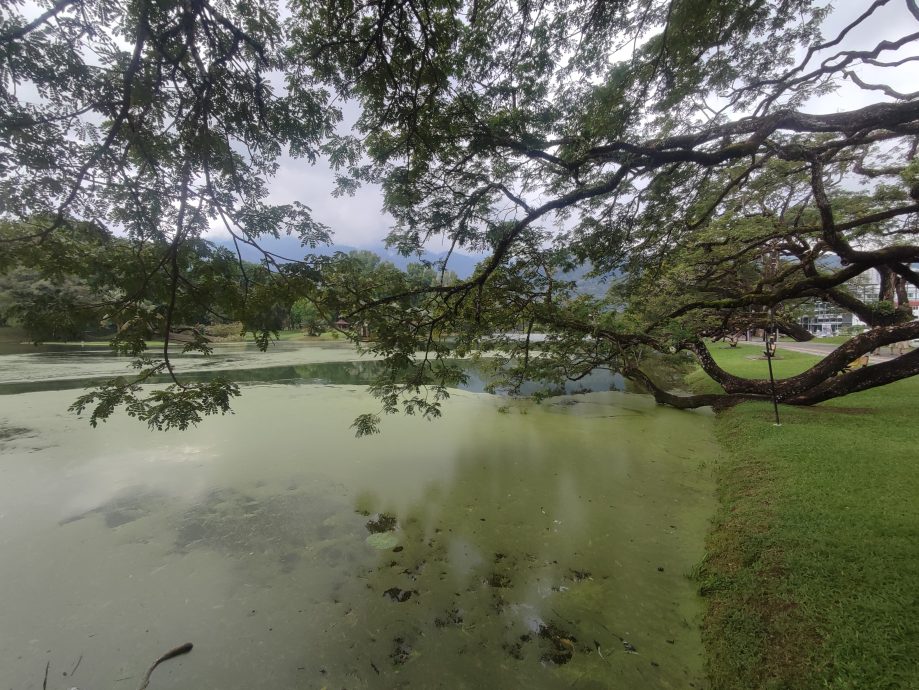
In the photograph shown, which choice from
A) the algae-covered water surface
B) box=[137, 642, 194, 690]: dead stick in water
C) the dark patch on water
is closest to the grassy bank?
the algae-covered water surface

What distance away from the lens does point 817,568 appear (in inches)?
72.1

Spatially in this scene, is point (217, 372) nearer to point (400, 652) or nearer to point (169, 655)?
point (169, 655)

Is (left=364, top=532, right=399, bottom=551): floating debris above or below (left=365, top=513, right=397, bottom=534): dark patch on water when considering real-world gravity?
below

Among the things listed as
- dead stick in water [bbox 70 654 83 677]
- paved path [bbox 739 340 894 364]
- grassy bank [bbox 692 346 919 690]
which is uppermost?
paved path [bbox 739 340 894 364]

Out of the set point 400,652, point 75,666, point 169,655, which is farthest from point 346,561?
point 75,666

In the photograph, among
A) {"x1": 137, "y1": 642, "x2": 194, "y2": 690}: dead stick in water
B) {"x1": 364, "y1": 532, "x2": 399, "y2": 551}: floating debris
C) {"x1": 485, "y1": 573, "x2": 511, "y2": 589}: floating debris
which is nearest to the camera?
{"x1": 137, "y1": 642, "x2": 194, "y2": 690}: dead stick in water

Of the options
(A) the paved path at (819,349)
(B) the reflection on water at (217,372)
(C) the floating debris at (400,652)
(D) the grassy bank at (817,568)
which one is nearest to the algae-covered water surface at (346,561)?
(C) the floating debris at (400,652)

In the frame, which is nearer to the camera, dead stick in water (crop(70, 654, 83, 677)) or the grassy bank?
the grassy bank

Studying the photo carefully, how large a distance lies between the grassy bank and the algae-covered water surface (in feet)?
0.67

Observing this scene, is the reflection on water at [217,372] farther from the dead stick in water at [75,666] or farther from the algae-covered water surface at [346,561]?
the dead stick in water at [75,666]

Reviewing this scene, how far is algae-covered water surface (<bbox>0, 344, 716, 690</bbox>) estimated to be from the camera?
1635mm

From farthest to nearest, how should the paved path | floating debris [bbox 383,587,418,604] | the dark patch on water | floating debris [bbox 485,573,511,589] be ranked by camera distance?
the paved path
the dark patch on water
floating debris [bbox 485,573,511,589]
floating debris [bbox 383,587,418,604]

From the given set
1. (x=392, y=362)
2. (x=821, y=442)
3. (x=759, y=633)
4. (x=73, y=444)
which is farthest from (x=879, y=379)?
(x=73, y=444)

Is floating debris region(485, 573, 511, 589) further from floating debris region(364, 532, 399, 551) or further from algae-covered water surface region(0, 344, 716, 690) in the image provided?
floating debris region(364, 532, 399, 551)
